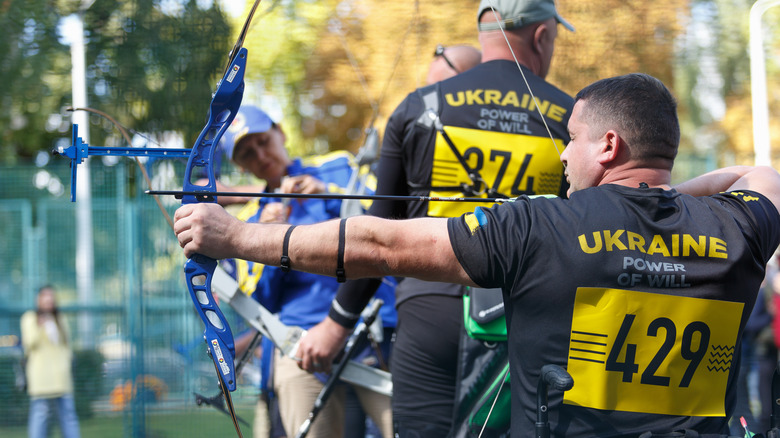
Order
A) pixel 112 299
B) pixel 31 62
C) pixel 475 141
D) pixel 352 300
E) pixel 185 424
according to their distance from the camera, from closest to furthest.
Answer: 1. pixel 475 141
2. pixel 352 300
3. pixel 185 424
4. pixel 31 62
5. pixel 112 299

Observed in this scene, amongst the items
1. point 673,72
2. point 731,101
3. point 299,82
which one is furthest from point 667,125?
point 731,101

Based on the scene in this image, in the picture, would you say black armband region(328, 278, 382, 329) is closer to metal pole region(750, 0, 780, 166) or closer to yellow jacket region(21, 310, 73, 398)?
metal pole region(750, 0, 780, 166)

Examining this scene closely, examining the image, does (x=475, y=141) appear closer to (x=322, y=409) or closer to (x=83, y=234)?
(x=322, y=409)

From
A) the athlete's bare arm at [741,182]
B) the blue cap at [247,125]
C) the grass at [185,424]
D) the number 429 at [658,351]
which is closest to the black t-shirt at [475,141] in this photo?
the athlete's bare arm at [741,182]

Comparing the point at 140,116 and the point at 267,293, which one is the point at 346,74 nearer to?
the point at 140,116

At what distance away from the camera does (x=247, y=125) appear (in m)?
3.43

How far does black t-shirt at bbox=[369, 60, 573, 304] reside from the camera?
7.67 feet

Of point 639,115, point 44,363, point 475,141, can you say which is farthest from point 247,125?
point 44,363

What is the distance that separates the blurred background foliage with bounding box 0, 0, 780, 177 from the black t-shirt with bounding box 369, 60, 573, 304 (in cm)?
329

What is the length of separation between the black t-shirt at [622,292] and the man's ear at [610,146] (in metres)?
0.10

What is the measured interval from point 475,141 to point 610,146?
2.38ft

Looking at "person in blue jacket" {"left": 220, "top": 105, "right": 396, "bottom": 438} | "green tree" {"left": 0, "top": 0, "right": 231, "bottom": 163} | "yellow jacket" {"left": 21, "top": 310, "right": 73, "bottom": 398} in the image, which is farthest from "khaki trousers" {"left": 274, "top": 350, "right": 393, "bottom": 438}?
"yellow jacket" {"left": 21, "top": 310, "right": 73, "bottom": 398}

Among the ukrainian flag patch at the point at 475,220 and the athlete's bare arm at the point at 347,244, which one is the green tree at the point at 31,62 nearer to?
the athlete's bare arm at the point at 347,244

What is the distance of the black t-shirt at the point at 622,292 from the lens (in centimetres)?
149
